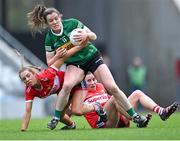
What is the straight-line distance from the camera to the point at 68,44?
14375 mm

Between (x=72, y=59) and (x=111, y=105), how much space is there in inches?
33.8

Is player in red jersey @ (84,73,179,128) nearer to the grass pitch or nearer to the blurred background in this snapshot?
the grass pitch

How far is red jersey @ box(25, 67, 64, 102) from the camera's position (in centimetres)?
1433

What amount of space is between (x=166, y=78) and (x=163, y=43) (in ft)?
3.93

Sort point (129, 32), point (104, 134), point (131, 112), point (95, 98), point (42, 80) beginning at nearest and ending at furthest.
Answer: point (104, 134)
point (131, 112)
point (42, 80)
point (95, 98)
point (129, 32)

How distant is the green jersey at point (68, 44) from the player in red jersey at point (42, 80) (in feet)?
0.42

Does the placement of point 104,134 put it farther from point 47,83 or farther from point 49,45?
point 49,45

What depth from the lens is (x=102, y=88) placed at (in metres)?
14.8

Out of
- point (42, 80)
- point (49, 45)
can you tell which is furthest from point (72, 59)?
point (42, 80)

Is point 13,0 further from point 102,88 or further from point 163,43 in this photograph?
point 102,88

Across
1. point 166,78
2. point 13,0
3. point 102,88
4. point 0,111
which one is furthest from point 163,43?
point 102,88

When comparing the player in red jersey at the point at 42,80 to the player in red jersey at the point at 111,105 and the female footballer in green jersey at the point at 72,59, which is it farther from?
the player in red jersey at the point at 111,105

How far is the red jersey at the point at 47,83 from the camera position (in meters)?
14.3

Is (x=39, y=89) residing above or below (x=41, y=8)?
below
